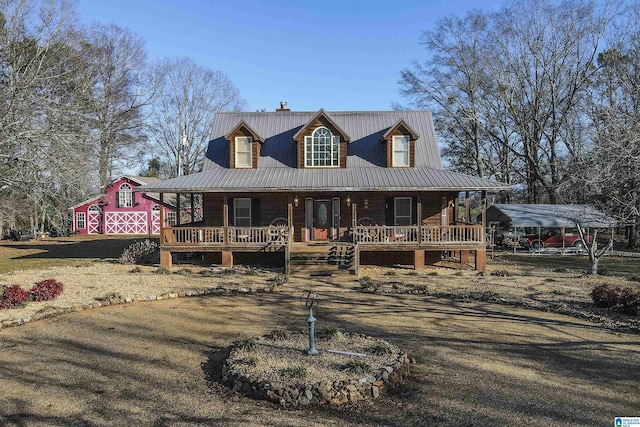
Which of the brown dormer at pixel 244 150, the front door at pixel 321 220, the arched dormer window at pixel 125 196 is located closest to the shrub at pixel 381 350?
the front door at pixel 321 220

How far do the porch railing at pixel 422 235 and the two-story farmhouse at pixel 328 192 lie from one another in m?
0.05

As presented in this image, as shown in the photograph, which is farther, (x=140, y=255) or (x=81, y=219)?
(x=81, y=219)

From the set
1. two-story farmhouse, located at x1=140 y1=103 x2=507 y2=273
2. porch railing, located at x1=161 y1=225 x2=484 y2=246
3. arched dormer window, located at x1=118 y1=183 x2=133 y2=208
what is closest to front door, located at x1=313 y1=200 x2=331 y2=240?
two-story farmhouse, located at x1=140 y1=103 x2=507 y2=273

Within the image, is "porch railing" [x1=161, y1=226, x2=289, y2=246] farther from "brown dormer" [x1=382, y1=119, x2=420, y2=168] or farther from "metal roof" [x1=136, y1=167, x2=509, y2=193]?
"brown dormer" [x1=382, y1=119, x2=420, y2=168]

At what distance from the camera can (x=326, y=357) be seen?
25.7 ft

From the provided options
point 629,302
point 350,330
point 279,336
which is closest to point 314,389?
point 279,336

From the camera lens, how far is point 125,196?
42.4 metres

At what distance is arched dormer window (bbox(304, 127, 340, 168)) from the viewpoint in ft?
70.8

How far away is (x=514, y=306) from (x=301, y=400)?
28.4ft

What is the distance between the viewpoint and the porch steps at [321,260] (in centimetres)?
1788

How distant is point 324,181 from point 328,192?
1.41 m

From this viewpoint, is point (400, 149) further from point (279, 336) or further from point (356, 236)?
point (279, 336)

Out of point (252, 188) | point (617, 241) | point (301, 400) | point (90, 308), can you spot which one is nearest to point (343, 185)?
point (252, 188)

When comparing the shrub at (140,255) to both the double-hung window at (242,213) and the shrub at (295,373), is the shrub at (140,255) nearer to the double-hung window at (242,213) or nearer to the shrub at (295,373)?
the double-hung window at (242,213)
